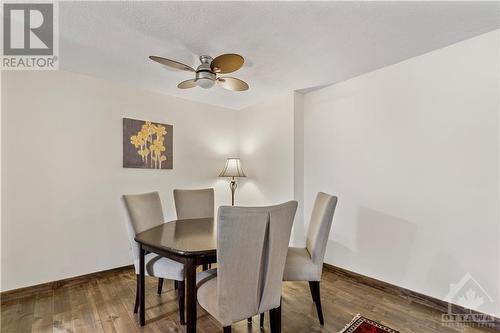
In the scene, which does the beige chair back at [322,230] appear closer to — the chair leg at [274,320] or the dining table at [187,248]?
the chair leg at [274,320]

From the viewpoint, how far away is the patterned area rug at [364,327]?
185 cm

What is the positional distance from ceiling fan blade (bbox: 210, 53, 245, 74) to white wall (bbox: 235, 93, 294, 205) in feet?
5.05

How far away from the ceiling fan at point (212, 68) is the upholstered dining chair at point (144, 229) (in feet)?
3.75

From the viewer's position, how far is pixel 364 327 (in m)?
1.91

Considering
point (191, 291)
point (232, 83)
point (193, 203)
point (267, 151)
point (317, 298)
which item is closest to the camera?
point (191, 291)

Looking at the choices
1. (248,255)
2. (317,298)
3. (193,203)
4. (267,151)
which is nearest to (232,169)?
(267,151)

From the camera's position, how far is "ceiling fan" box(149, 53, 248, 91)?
181 cm

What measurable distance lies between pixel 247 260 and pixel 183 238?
27.4 inches

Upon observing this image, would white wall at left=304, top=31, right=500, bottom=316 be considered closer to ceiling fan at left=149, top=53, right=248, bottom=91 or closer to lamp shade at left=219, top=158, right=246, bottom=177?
lamp shade at left=219, top=158, right=246, bottom=177

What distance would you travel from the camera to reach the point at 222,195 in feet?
13.4

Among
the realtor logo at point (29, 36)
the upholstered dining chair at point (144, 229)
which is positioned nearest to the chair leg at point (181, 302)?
the upholstered dining chair at point (144, 229)

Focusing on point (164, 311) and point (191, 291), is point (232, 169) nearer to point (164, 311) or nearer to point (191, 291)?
point (164, 311)

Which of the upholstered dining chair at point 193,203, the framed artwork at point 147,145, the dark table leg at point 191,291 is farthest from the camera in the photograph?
the framed artwork at point 147,145

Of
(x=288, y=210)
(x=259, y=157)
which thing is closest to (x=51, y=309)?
(x=288, y=210)
